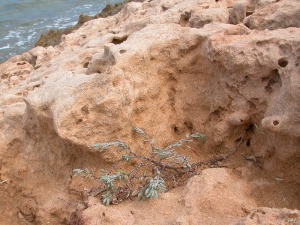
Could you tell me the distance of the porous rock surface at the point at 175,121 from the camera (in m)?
2.60

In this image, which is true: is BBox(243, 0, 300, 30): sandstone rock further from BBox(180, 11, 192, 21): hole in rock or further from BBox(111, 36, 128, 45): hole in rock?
BBox(111, 36, 128, 45): hole in rock

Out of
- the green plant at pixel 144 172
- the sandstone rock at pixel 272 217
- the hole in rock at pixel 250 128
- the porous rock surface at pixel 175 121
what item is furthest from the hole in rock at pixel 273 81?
the sandstone rock at pixel 272 217

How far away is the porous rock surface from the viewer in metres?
2.60

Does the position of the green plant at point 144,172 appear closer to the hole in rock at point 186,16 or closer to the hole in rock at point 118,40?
the hole in rock at point 186,16

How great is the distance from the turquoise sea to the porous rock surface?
28.8 feet

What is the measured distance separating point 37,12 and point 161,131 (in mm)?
12991

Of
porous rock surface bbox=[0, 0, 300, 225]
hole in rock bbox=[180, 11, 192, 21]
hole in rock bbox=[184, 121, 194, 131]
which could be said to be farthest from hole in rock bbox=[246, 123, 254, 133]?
hole in rock bbox=[180, 11, 192, 21]

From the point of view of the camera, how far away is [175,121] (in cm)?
339

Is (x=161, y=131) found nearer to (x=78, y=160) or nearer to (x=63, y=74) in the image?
(x=78, y=160)

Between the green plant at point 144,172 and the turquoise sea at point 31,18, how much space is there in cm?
940

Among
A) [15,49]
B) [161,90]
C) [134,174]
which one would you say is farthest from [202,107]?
[15,49]

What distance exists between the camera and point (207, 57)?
325cm

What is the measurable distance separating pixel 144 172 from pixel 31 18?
502 inches

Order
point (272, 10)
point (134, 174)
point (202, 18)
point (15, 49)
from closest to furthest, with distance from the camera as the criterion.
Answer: point (134, 174) < point (272, 10) < point (202, 18) < point (15, 49)
